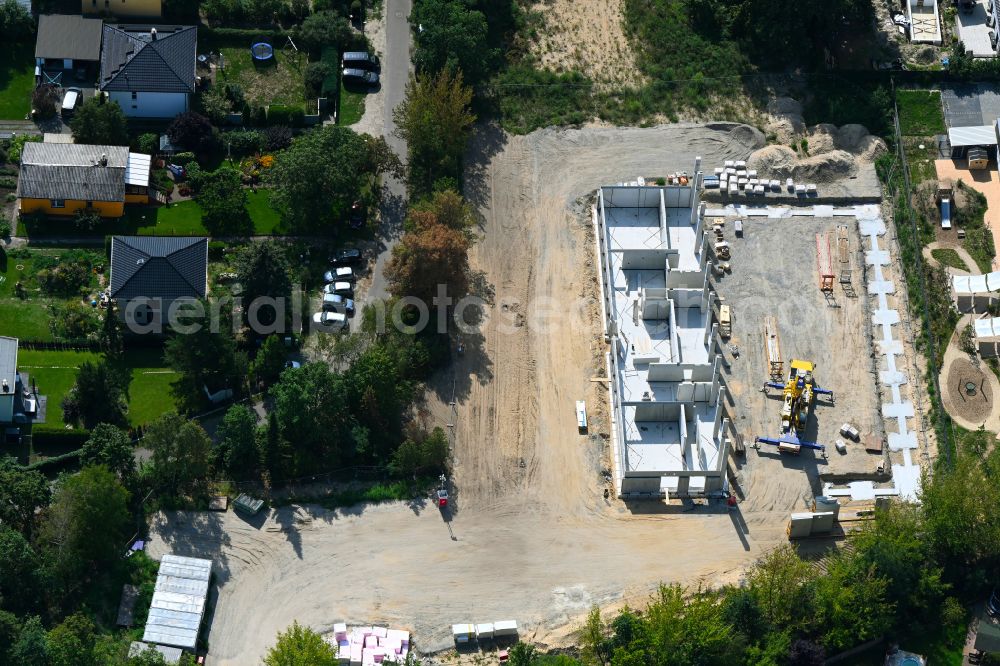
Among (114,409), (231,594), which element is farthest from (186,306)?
(231,594)

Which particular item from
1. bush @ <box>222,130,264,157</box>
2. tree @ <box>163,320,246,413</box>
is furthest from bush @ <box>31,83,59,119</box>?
tree @ <box>163,320,246,413</box>

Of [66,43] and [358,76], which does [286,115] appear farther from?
[66,43]

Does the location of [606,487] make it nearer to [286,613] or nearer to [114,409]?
[286,613]

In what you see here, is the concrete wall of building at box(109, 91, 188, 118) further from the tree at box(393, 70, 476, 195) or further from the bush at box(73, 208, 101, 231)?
the tree at box(393, 70, 476, 195)

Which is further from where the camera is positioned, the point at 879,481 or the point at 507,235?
the point at 507,235

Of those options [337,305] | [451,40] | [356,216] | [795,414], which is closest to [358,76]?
[451,40]

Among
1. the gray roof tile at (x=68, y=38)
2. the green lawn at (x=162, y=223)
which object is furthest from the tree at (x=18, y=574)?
the gray roof tile at (x=68, y=38)
